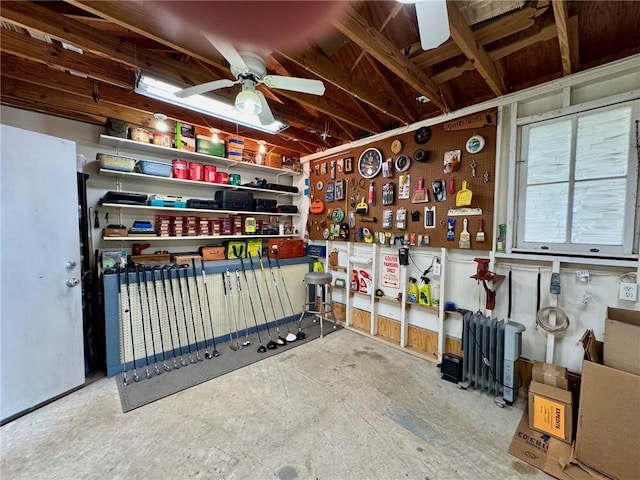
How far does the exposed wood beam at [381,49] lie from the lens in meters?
1.59

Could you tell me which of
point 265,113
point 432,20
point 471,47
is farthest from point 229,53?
point 471,47

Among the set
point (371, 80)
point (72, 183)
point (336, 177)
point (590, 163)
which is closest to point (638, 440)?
point (590, 163)

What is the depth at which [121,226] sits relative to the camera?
308 centimetres

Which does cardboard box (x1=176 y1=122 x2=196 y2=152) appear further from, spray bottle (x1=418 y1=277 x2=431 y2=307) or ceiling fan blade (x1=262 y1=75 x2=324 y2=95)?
spray bottle (x1=418 y1=277 x2=431 y2=307)

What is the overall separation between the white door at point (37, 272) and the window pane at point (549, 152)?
403cm

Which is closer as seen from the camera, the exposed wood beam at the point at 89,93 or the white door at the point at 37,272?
→ the white door at the point at 37,272

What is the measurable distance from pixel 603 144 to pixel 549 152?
321 mm

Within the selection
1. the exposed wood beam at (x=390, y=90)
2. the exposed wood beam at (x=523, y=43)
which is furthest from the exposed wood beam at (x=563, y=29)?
the exposed wood beam at (x=390, y=90)

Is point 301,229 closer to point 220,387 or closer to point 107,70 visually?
point 220,387

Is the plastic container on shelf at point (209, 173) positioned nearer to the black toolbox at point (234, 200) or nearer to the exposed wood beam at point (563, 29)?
the black toolbox at point (234, 200)

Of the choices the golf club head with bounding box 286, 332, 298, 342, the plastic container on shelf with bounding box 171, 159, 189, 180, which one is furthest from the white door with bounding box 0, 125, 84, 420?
the golf club head with bounding box 286, 332, 298, 342

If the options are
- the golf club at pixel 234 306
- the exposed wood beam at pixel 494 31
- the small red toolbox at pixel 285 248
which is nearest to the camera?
the exposed wood beam at pixel 494 31

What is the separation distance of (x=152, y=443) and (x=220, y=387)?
688mm

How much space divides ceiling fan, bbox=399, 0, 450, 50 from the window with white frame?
5.44 feet
